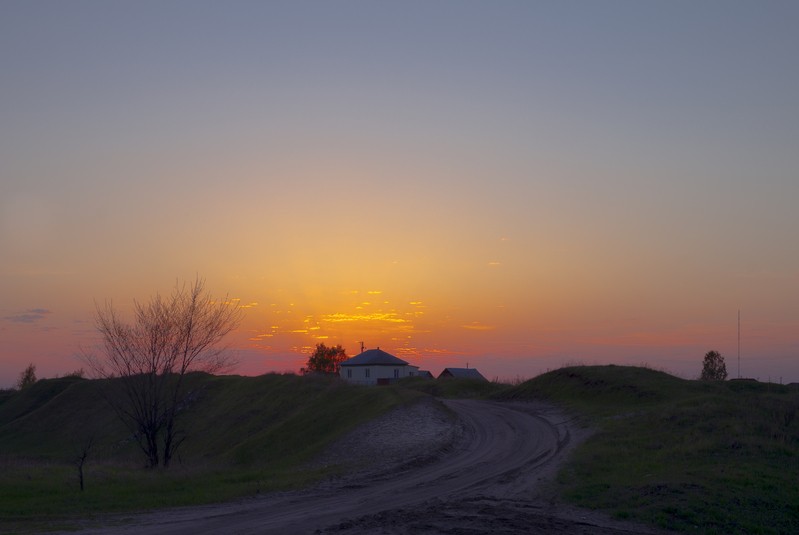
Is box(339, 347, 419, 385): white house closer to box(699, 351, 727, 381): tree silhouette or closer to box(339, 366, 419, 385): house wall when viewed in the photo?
box(339, 366, 419, 385): house wall

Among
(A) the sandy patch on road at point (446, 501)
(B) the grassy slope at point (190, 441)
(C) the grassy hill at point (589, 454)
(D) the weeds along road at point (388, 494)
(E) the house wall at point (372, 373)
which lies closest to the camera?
(A) the sandy patch on road at point (446, 501)

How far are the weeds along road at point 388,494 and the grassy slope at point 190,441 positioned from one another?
1.95 m

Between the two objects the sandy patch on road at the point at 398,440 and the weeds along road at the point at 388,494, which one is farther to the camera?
the sandy patch on road at the point at 398,440

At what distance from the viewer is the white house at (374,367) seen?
91.7 metres

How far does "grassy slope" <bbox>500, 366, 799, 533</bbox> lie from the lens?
59.6ft

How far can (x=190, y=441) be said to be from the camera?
57062 mm

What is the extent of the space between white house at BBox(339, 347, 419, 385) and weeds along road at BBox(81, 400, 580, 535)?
58.6 m

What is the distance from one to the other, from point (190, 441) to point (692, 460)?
4271 cm

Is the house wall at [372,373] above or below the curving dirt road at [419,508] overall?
above

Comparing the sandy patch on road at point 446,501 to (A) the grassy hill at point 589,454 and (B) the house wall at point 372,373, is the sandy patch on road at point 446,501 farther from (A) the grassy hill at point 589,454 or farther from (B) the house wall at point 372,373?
(B) the house wall at point 372,373

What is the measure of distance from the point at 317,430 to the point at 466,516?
84.0ft

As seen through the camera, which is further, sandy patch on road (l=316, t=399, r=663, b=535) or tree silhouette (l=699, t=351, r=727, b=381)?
tree silhouette (l=699, t=351, r=727, b=381)

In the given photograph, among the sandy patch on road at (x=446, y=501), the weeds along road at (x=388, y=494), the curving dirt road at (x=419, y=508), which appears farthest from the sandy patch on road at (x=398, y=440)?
the curving dirt road at (x=419, y=508)

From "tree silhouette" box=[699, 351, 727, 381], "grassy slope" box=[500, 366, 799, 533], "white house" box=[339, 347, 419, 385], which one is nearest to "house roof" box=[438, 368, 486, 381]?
"white house" box=[339, 347, 419, 385]
